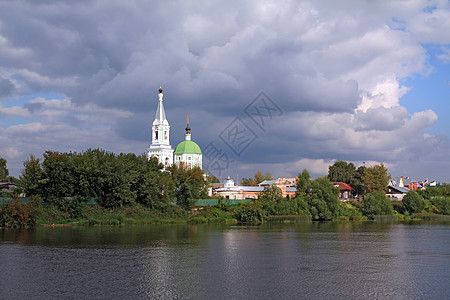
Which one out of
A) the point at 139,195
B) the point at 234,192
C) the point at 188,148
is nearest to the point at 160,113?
the point at 188,148

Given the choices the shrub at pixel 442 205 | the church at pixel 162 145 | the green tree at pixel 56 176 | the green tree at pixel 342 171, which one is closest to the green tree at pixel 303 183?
the shrub at pixel 442 205

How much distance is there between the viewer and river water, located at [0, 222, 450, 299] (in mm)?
21109

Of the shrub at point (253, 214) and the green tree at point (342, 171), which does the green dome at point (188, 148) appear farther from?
the shrub at point (253, 214)

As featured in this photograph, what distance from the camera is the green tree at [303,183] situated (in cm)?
8019

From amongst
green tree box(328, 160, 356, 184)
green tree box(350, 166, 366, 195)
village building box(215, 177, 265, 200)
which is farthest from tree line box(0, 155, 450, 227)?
green tree box(328, 160, 356, 184)

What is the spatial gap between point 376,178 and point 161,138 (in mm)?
47804

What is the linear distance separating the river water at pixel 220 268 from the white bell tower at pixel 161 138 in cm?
6175

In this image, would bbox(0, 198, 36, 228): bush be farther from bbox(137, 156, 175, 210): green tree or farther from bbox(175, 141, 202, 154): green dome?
bbox(175, 141, 202, 154): green dome

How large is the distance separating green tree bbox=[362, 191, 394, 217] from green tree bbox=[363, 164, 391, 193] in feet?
60.0

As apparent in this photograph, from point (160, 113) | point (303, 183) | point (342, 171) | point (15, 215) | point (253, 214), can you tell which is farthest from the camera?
point (342, 171)

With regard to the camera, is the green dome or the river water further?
the green dome

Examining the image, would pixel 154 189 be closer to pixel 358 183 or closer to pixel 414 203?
pixel 414 203

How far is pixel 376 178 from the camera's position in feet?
326

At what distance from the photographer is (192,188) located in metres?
68.1
